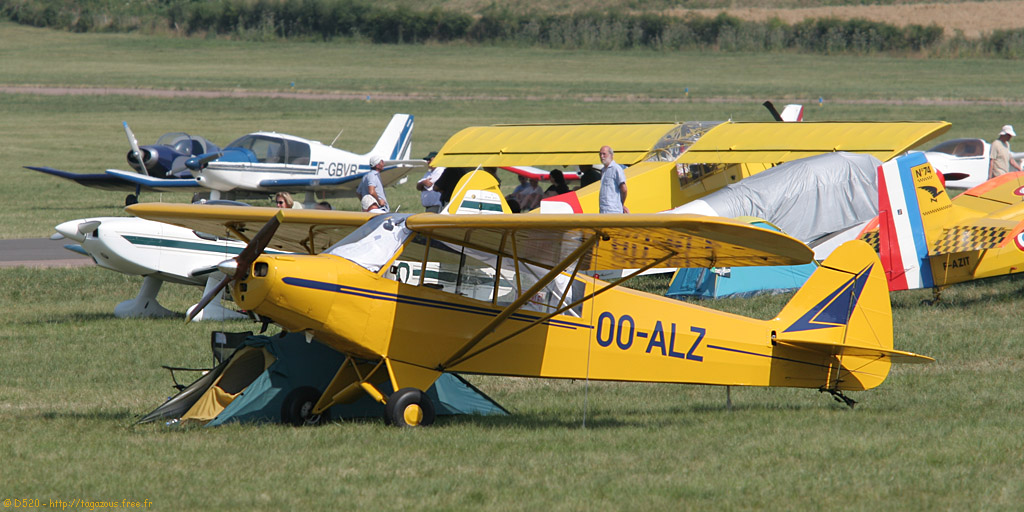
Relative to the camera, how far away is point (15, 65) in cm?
7162

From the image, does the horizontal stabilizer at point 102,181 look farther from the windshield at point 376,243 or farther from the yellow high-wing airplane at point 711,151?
the windshield at point 376,243

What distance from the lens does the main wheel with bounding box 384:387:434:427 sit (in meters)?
8.22

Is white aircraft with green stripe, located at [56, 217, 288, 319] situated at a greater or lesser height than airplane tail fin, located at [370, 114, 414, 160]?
greater

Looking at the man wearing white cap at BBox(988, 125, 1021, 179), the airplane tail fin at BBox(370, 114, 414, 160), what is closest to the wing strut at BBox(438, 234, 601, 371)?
the man wearing white cap at BBox(988, 125, 1021, 179)

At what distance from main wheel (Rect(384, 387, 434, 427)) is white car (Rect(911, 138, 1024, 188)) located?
20093mm

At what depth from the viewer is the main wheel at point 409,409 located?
27.0 feet

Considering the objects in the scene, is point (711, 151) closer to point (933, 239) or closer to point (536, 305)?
point (933, 239)

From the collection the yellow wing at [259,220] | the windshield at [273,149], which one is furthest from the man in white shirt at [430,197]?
the yellow wing at [259,220]

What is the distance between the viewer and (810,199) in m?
15.1

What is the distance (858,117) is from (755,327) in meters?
35.8

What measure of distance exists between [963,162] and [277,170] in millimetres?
15480

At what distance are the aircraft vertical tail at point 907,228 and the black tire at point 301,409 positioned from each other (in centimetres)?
801

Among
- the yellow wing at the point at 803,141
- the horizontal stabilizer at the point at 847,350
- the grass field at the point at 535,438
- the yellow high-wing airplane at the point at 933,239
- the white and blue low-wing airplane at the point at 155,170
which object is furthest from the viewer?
the white and blue low-wing airplane at the point at 155,170

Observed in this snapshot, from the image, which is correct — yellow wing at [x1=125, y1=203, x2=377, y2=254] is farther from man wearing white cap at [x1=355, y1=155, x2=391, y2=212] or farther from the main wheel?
man wearing white cap at [x1=355, y1=155, x2=391, y2=212]
